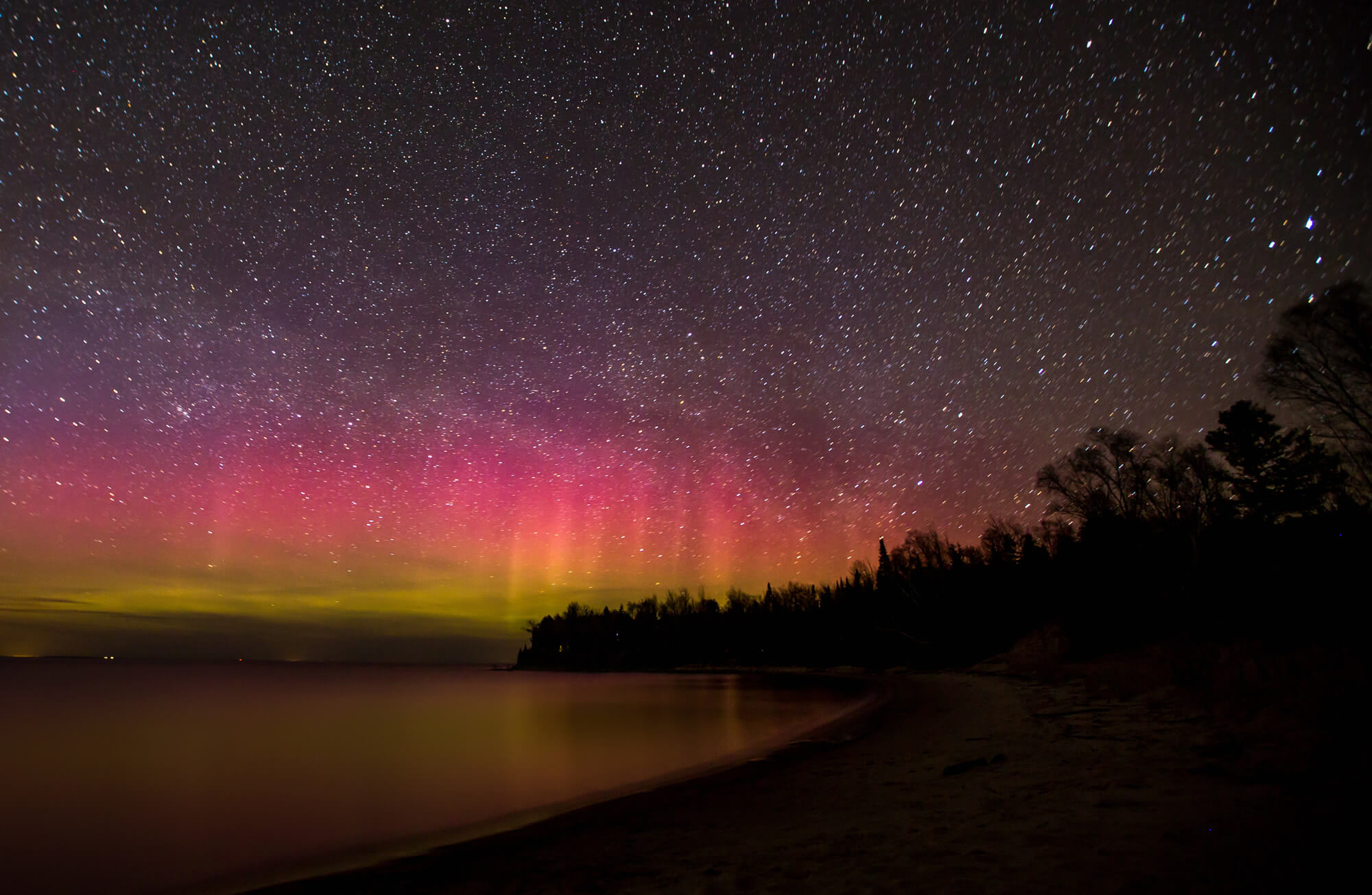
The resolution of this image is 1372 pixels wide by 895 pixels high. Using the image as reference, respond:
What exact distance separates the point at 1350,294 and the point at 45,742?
5055 centimetres

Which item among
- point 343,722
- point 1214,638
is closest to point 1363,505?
point 1214,638

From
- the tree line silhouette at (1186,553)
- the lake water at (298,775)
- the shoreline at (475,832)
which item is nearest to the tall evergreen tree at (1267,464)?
the tree line silhouette at (1186,553)

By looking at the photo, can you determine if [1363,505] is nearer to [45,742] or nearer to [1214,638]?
[1214,638]

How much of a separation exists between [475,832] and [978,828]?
8308 mm

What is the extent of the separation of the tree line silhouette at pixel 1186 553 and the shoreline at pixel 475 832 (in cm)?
1358

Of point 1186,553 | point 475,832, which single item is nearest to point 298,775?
point 475,832

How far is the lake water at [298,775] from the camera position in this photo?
1144cm

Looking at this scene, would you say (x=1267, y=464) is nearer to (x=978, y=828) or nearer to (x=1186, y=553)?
(x=1186, y=553)

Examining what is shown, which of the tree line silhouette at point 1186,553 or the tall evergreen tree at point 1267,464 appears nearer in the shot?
the tree line silhouette at point 1186,553

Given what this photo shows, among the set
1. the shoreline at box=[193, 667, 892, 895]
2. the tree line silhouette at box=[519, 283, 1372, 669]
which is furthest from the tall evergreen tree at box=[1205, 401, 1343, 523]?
the shoreline at box=[193, 667, 892, 895]

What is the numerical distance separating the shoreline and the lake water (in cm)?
8

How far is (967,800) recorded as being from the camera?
8.23 metres

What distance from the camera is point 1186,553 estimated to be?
119 feet

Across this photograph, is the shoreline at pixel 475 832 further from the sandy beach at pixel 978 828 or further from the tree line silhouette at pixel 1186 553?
the tree line silhouette at pixel 1186 553
